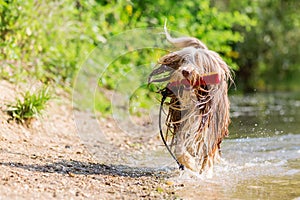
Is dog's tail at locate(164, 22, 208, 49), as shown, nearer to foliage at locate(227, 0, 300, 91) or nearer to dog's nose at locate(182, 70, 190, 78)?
dog's nose at locate(182, 70, 190, 78)

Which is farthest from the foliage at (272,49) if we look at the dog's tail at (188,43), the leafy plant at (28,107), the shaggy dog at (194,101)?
the shaggy dog at (194,101)

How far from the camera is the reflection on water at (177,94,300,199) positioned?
4691 mm

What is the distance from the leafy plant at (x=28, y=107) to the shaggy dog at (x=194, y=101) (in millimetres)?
1640

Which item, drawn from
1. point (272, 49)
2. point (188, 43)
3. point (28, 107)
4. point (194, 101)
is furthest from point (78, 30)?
Result: point (272, 49)

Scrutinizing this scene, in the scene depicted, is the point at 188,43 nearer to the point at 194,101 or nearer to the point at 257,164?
the point at 194,101

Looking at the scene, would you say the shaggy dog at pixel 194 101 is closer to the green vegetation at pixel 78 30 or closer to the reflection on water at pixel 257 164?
the reflection on water at pixel 257 164

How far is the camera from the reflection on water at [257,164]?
15.4 feet

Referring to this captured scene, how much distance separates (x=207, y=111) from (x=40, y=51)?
12.2 ft

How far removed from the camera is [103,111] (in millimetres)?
8664

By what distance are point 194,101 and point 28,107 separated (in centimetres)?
219

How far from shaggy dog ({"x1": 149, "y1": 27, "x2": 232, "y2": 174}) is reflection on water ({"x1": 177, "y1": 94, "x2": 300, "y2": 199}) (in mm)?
250

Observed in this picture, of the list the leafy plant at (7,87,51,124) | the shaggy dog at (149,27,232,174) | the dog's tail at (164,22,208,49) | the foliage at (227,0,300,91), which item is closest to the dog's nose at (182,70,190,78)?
the shaggy dog at (149,27,232,174)

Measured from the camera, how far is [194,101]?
509 centimetres

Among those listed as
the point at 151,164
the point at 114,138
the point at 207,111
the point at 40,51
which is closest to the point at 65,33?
the point at 40,51
